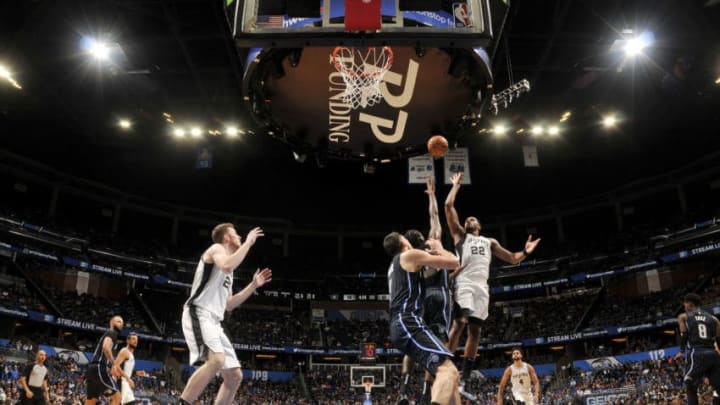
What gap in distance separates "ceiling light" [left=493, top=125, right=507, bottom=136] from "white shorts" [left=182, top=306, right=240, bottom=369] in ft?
63.1

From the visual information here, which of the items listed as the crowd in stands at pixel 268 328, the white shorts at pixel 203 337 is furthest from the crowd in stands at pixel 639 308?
the white shorts at pixel 203 337

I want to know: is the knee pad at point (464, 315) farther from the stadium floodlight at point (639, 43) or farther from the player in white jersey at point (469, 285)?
the stadium floodlight at point (639, 43)

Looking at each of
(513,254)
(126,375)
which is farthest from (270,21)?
(126,375)

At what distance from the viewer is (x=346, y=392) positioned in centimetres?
3216

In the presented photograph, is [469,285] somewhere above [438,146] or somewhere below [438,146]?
below

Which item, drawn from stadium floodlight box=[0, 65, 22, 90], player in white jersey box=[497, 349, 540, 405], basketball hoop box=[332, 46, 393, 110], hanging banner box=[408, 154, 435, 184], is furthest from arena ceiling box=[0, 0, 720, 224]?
player in white jersey box=[497, 349, 540, 405]

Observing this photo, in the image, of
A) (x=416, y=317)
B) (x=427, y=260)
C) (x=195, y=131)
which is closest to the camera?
(x=427, y=260)

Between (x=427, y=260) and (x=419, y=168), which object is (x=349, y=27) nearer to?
(x=427, y=260)

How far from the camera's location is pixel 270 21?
586 cm

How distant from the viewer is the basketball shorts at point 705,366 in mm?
8109

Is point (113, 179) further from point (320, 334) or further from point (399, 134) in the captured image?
point (399, 134)

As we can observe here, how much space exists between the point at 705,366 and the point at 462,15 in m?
6.51

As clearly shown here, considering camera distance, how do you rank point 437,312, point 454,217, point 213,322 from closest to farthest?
point 213,322
point 437,312
point 454,217

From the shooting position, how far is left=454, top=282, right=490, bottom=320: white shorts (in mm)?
6930
